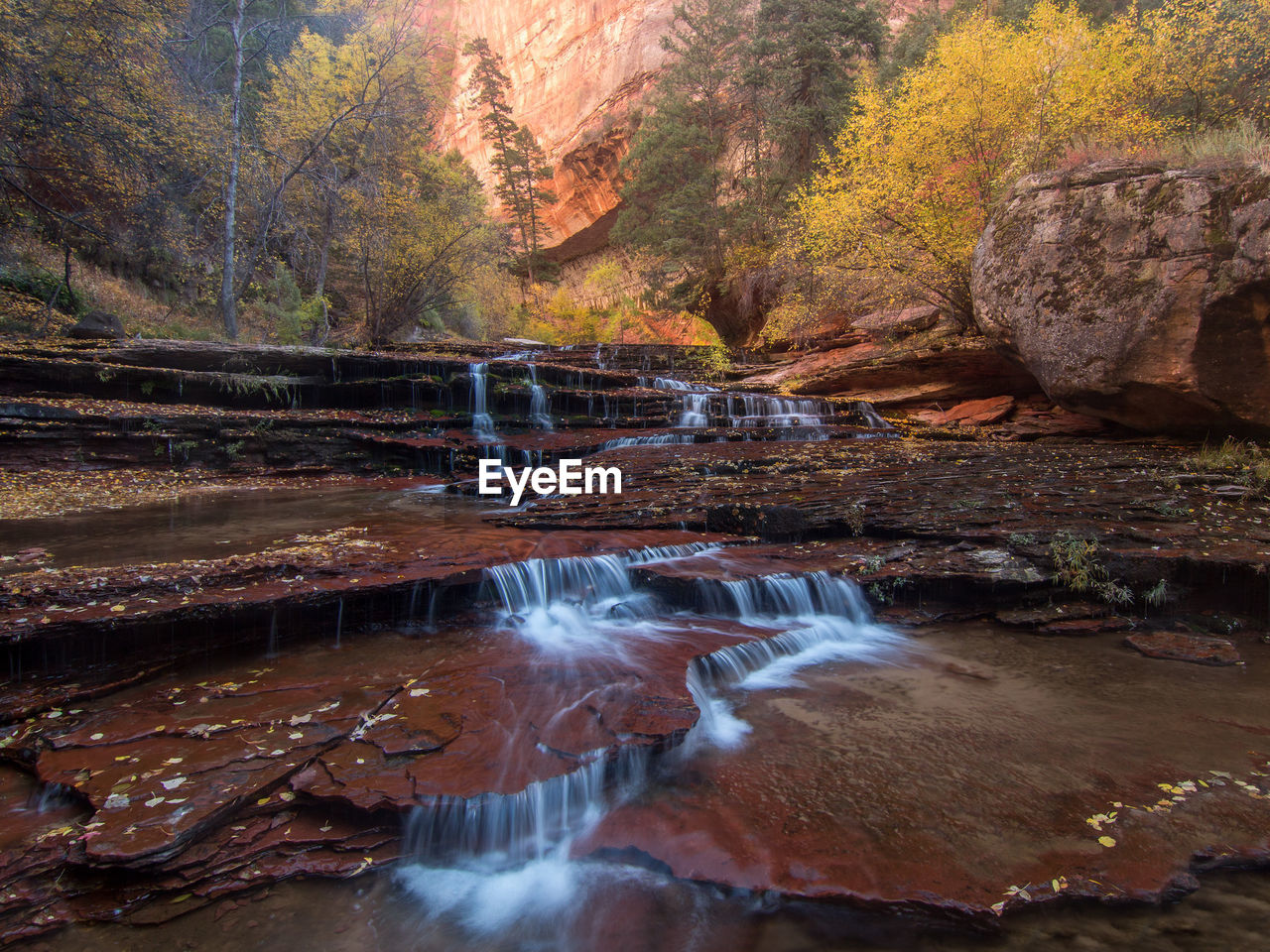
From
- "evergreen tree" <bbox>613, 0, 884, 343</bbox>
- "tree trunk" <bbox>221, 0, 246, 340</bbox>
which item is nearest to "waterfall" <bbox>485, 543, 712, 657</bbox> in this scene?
"tree trunk" <bbox>221, 0, 246, 340</bbox>

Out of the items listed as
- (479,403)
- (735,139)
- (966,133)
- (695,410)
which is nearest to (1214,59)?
(966,133)

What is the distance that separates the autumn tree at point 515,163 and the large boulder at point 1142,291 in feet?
120

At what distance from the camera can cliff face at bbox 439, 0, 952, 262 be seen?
3847cm

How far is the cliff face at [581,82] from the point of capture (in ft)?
126

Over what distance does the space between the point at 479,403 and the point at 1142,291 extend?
43.3ft

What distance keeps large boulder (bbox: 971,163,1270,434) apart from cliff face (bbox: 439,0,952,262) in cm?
3441

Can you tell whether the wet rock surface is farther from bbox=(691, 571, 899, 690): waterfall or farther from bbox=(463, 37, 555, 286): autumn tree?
bbox=(463, 37, 555, 286): autumn tree

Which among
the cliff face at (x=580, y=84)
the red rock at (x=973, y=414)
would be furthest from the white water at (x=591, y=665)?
the cliff face at (x=580, y=84)

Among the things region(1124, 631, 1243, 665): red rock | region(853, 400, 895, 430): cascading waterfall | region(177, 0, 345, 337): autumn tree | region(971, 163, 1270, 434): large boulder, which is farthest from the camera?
region(177, 0, 345, 337): autumn tree

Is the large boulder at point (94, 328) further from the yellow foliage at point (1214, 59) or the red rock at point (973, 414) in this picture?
the yellow foliage at point (1214, 59)

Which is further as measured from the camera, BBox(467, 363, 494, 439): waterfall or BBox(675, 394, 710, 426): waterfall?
BBox(675, 394, 710, 426): waterfall

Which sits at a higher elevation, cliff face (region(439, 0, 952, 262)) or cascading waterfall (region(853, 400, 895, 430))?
cliff face (region(439, 0, 952, 262))

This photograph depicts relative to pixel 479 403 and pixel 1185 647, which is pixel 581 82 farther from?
pixel 1185 647

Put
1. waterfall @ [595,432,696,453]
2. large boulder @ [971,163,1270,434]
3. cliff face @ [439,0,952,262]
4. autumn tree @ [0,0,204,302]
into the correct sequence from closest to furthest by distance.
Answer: large boulder @ [971,163,1270,434]
autumn tree @ [0,0,204,302]
waterfall @ [595,432,696,453]
cliff face @ [439,0,952,262]
